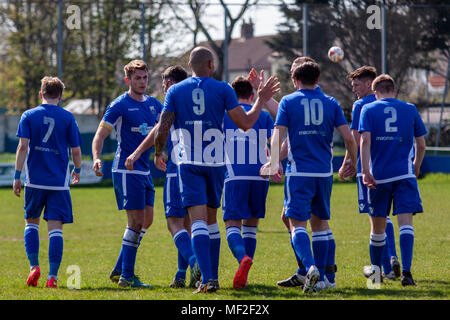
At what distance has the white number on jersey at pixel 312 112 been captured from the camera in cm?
646

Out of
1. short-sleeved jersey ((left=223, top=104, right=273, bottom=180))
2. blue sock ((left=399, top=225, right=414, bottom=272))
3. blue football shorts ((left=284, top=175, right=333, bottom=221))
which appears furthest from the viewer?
short-sleeved jersey ((left=223, top=104, right=273, bottom=180))

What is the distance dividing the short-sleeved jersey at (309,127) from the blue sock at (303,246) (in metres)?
0.54

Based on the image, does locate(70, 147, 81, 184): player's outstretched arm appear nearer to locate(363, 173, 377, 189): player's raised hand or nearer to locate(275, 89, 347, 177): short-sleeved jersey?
locate(275, 89, 347, 177): short-sleeved jersey

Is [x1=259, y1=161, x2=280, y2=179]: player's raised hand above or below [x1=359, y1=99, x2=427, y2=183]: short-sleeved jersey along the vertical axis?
below

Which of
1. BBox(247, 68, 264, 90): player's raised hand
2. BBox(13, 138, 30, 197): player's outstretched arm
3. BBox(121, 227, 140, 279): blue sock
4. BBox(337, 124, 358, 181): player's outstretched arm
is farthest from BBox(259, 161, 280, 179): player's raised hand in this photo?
BBox(13, 138, 30, 197): player's outstretched arm

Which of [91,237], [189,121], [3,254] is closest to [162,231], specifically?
[91,237]

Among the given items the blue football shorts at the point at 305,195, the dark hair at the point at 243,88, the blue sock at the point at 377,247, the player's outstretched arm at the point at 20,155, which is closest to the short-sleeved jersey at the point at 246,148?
the dark hair at the point at 243,88

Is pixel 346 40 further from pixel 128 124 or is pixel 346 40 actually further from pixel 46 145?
pixel 46 145

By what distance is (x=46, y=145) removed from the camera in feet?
23.6

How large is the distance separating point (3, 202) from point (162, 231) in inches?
335

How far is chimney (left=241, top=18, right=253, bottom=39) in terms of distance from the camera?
24.6 m

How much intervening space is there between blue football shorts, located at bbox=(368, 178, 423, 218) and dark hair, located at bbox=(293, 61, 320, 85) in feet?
4.26

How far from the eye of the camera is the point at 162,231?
46.6 ft
